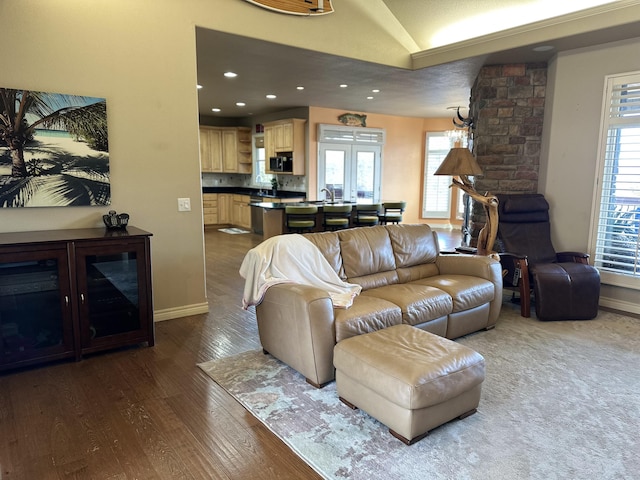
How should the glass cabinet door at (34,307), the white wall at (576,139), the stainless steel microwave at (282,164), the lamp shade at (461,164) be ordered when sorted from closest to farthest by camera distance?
the glass cabinet door at (34,307) < the lamp shade at (461,164) < the white wall at (576,139) < the stainless steel microwave at (282,164)

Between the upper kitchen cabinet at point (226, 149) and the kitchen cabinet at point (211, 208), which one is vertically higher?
the upper kitchen cabinet at point (226, 149)

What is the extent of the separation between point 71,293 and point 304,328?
5.78 ft

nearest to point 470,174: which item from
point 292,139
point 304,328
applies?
point 304,328

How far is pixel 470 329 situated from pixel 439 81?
13.3ft

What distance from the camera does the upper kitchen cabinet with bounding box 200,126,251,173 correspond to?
35.1 ft

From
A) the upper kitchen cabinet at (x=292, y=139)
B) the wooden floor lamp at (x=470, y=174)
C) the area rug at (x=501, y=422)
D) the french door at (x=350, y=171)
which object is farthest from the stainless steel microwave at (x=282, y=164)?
the area rug at (x=501, y=422)

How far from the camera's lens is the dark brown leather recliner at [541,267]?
13.5 ft

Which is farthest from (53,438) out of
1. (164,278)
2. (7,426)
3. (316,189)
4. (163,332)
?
(316,189)

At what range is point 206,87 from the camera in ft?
22.9

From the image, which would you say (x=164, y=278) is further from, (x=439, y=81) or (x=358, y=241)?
(x=439, y=81)

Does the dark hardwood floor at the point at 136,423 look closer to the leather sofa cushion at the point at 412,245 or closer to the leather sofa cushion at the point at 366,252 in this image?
the leather sofa cushion at the point at 366,252

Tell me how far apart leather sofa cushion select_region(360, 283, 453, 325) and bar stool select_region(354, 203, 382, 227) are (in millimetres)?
3955

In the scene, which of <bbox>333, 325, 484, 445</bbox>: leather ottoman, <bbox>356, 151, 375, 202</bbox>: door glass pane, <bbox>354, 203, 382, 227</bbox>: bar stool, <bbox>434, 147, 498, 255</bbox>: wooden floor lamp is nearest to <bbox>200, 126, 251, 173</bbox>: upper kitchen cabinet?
<bbox>356, 151, 375, 202</bbox>: door glass pane

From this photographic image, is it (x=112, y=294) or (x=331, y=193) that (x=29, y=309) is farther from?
(x=331, y=193)
